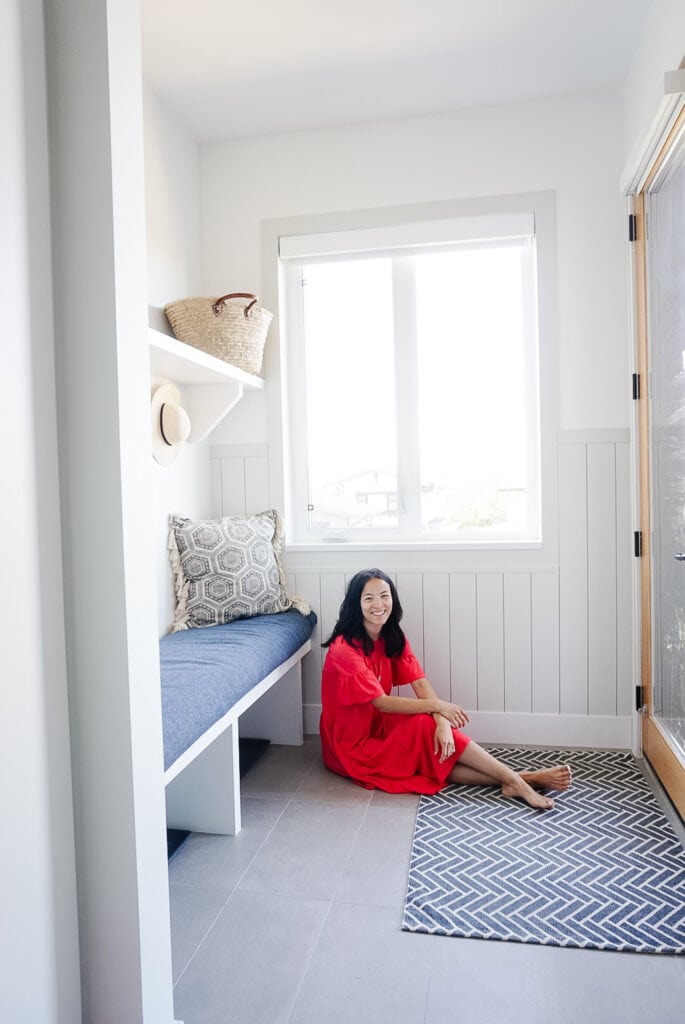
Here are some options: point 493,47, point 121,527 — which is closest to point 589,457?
point 493,47

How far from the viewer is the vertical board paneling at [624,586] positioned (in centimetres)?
285

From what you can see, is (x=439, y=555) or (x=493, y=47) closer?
(x=493, y=47)

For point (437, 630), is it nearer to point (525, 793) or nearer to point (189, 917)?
point (525, 793)

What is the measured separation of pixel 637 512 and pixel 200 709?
1836mm

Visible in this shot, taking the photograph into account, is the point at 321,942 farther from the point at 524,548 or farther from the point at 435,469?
the point at 435,469

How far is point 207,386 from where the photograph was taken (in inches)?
118

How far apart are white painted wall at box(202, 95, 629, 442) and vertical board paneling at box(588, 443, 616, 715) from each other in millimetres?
207

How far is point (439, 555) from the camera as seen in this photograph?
302cm

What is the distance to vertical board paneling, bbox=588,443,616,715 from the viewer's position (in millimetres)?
2875

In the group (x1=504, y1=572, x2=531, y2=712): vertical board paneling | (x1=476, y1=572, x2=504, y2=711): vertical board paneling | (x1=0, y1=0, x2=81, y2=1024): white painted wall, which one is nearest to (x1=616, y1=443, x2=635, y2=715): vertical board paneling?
(x1=504, y1=572, x2=531, y2=712): vertical board paneling

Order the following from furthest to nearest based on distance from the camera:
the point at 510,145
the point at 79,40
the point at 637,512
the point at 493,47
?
the point at 510,145 → the point at 637,512 → the point at 493,47 → the point at 79,40

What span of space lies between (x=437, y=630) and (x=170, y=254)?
77.5 inches

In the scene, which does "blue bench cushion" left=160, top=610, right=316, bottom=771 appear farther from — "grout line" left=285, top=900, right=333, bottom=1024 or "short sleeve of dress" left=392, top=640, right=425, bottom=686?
"grout line" left=285, top=900, right=333, bottom=1024

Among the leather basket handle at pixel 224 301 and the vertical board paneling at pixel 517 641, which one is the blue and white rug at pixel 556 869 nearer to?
the vertical board paneling at pixel 517 641
